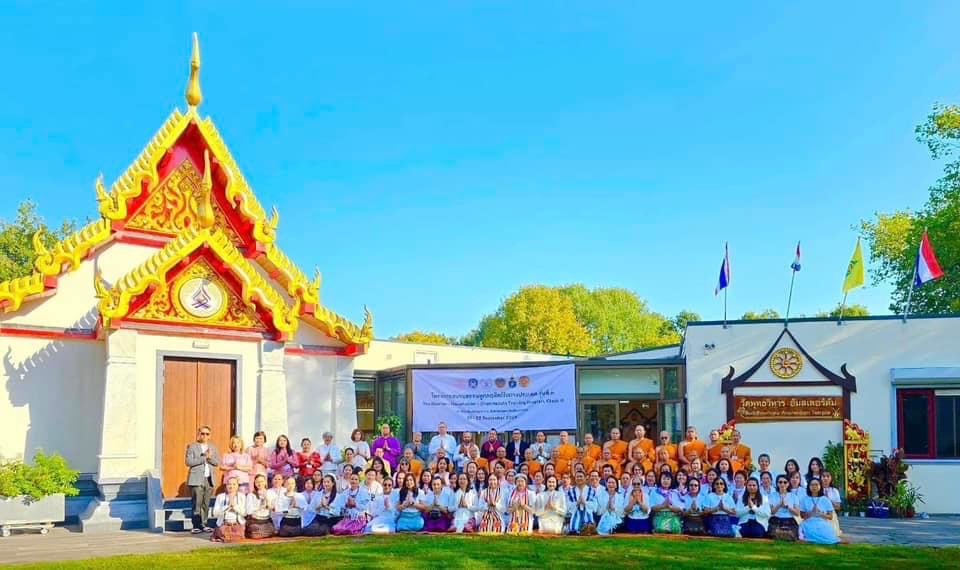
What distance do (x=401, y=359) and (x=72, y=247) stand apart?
17248 mm

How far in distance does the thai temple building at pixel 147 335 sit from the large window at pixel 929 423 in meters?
11.3

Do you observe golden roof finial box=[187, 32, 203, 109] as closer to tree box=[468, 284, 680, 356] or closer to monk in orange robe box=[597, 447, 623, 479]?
monk in orange robe box=[597, 447, 623, 479]

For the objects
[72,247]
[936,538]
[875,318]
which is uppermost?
[72,247]

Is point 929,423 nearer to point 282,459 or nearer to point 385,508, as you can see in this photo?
point 385,508

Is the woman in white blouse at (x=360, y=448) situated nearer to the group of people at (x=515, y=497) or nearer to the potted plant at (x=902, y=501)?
the group of people at (x=515, y=497)

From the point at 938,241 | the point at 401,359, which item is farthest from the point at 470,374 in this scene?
the point at 938,241

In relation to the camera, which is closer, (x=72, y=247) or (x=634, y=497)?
(x=634, y=497)

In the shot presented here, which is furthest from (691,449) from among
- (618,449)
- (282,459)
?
(282,459)

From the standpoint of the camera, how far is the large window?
57.7 ft

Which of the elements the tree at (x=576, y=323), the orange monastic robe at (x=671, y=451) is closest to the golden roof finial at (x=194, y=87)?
the orange monastic robe at (x=671, y=451)

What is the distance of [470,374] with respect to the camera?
2023 cm

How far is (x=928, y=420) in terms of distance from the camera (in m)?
17.7

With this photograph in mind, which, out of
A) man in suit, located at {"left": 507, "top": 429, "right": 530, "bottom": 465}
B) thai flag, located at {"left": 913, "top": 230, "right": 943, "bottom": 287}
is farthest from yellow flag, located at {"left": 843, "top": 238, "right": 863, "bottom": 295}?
man in suit, located at {"left": 507, "top": 429, "right": 530, "bottom": 465}

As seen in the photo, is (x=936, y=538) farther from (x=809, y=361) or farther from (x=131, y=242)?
(x=131, y=242)
